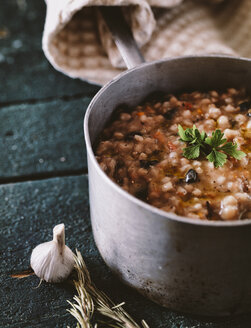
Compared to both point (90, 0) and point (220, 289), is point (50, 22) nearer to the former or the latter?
point (90, 0)

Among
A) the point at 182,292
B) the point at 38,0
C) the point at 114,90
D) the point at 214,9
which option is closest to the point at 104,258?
the point at 182,292

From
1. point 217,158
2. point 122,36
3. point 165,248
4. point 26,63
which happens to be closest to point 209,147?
point 217,158

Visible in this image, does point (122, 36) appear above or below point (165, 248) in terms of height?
above

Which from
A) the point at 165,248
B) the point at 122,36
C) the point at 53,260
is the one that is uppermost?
the point at 122,36

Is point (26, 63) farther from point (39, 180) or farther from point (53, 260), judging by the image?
point (53, 260)

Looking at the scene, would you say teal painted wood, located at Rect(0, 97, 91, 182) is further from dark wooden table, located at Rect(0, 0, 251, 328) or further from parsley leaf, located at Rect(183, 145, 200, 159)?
parsley leaf, located at Rect(183, 145, 200, 159)

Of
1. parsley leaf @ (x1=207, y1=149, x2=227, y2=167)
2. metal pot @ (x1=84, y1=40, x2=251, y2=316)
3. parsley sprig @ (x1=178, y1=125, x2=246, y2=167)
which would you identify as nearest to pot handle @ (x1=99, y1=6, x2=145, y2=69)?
metal pot @ (x1=84, y1=40, x2=251, y2=316)
